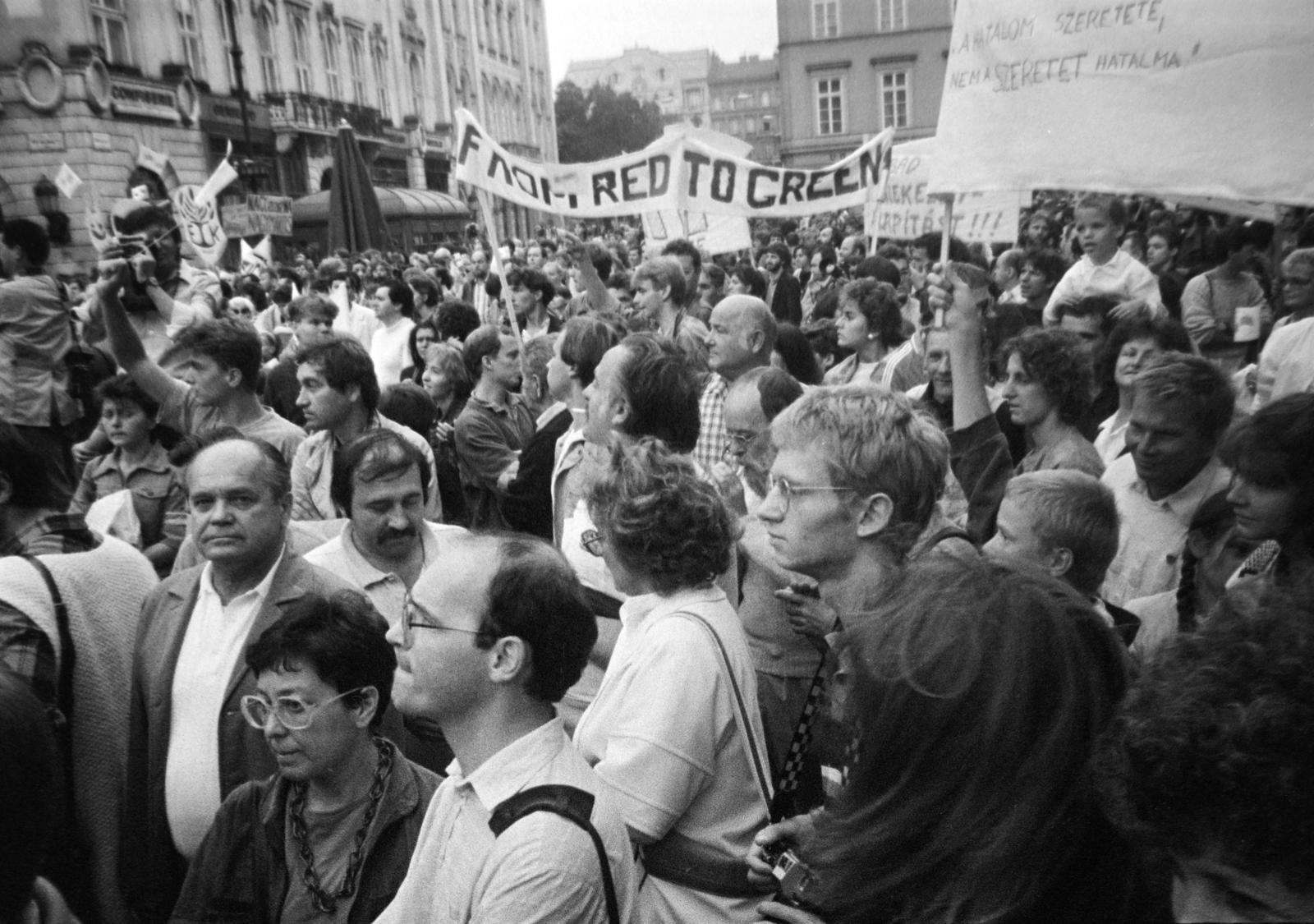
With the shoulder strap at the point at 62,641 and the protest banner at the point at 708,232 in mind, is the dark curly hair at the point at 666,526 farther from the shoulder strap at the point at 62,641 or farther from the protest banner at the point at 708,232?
the protest banner at the point at 708,232

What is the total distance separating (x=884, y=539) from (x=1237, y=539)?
3.40 feet

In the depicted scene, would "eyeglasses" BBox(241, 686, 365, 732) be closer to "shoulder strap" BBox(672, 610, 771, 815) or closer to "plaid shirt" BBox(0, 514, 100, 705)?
"plaid shirt" BBox(0, 514, 100, 705)

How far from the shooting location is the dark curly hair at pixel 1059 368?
381 centimetres

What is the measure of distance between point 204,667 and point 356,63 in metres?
45.3

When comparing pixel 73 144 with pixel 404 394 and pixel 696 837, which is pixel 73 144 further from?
pixel 696 837

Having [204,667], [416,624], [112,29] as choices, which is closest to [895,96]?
[112,29]

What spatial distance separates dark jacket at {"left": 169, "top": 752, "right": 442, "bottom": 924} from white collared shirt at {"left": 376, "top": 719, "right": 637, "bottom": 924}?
0.96 feet

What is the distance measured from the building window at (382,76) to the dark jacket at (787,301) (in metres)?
38.4

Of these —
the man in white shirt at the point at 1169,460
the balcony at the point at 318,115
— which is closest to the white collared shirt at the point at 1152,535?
the man in white shirt at the point at 1169,460

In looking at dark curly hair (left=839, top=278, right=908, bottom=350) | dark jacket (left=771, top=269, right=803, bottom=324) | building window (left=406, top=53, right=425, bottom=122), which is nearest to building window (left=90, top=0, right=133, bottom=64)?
building window (left=406, top=53, right=425, bottom=122)

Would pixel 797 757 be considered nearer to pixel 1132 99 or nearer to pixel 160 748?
pixel 160 748

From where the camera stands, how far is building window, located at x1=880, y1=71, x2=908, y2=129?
50.5m

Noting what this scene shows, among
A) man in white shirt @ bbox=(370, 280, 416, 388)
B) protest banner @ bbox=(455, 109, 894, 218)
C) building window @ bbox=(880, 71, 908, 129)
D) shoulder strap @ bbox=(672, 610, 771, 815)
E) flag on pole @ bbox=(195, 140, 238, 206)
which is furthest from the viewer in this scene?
building window @ bbox=(880, 71, 908, 129)

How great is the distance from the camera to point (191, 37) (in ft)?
105
